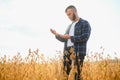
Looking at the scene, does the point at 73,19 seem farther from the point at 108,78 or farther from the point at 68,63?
the point at 108,78

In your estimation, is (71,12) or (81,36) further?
(71,12)

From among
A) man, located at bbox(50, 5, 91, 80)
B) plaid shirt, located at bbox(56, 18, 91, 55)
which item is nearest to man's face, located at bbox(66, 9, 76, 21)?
man, located at bbox(50, 5, 91, 80)

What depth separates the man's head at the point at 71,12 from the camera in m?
4.23

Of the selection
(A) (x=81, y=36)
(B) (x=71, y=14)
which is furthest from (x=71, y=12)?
(A) (x=81, y=36)

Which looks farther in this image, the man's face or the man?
the man's face

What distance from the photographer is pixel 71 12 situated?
423 cm

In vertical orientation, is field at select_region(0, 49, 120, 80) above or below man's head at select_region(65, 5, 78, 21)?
below

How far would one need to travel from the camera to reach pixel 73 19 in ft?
14.3

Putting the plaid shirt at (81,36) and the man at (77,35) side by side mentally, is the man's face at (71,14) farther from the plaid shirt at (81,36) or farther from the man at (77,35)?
the plaid shirt at (81,36)

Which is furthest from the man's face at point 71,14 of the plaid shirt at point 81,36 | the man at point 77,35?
the plaid shirt at point 81,36

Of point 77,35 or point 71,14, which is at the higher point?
point 71,14

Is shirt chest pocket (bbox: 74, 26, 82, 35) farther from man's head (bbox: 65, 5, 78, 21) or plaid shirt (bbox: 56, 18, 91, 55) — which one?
man's head (bbox: 65, 5, 78, 21)

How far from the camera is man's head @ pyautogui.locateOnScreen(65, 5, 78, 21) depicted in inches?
167

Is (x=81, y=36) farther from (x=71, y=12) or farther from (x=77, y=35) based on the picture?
(x=71, y=12)
